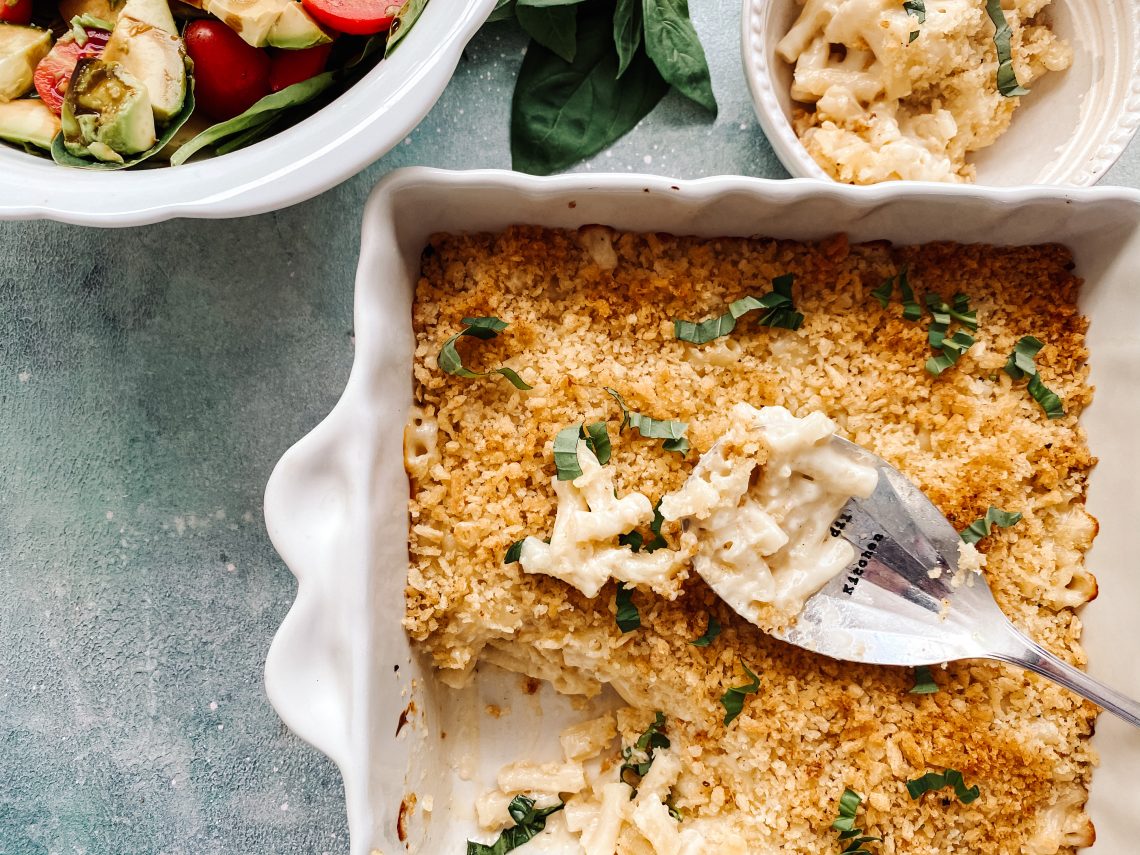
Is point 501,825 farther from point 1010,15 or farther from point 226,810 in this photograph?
point 1010,15

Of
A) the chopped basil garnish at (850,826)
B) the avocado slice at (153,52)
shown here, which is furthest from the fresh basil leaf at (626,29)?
the chopped basil garnish at (850,826)

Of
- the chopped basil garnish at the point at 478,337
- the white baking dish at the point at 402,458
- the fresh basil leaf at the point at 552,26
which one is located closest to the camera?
the white baking dish at the point at 402,458

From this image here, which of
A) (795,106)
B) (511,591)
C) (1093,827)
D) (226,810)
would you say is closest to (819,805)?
(1093,827)

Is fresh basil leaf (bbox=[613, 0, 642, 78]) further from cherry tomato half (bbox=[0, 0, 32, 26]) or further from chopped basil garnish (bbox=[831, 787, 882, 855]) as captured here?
chopped basil garnish (bbox=[831, 787, 882, 855])

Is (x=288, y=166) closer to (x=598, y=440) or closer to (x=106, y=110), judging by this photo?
(x=106, y=110)

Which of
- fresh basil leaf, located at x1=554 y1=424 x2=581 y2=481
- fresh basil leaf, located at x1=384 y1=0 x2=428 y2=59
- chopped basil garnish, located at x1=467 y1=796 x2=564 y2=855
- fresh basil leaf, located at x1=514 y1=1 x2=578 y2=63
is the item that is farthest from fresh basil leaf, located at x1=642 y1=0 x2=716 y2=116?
chopped basil garnish, located at x1=467 y1=796 x2=564 y2=855

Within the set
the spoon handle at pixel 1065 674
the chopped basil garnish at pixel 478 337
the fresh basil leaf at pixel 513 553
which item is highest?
the chopped basil garnish at pixel 478 337

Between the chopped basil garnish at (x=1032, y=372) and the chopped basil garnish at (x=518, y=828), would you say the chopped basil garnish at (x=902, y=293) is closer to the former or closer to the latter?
the chopped basil garnish at (x=1032, y=372)
